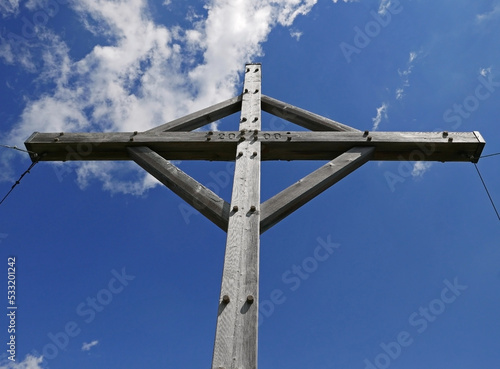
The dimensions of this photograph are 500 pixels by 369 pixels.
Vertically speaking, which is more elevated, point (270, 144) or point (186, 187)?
point (270, 144)

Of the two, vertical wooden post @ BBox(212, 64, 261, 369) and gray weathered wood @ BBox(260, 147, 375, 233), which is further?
gray weathered wood @ BBox(260, 147, 375, 233)

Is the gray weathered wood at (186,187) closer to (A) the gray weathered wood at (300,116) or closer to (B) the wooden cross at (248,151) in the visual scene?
(B) the wooden cross at (248,151)

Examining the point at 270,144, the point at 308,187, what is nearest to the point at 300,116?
the point at 270,144

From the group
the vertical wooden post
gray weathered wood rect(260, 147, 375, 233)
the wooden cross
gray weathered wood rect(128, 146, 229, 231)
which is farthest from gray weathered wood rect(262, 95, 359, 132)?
gray weathered wood rect(128, 146, 229, 231)

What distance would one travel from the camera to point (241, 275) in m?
1.74

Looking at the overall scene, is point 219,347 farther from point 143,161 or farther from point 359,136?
point 359,136

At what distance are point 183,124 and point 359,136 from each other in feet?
4.74

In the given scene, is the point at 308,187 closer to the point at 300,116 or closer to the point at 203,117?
the point at 300,116

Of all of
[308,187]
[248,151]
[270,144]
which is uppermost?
[270,144]

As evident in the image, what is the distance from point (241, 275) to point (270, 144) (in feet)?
4.26

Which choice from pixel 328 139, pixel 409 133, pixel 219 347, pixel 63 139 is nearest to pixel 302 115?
pixel 328 139

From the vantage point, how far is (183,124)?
10.9 ft

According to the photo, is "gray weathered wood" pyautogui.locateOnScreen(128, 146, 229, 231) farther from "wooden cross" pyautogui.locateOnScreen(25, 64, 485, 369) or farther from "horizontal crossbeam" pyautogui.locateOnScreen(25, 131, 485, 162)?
"horizontal crossbeam" pyautogui.locateOnScreen(25, 131, 485, 162)

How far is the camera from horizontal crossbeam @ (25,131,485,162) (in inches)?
113
